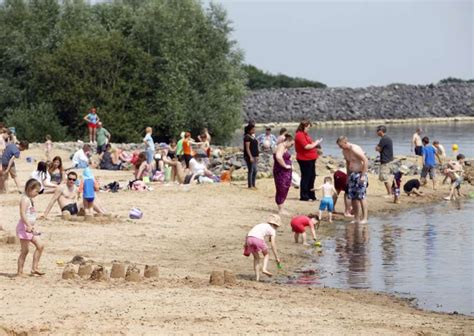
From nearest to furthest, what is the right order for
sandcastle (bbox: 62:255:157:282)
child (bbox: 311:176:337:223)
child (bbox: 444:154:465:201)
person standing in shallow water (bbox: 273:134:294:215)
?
1. sandcastle (bbox: 62:255:157:282)
2. person standing in shallow water (bbox: 273:134:294:215)
3. child (bbox: 311:176:337:223)
4. child (bbox: 444:154:465:201)

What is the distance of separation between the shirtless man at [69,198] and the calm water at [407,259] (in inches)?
167

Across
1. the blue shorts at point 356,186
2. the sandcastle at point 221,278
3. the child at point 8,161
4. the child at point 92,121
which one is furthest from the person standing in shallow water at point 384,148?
the child at point 92,121

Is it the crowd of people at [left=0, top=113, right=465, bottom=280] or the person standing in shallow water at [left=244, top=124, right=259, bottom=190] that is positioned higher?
the person standing in shallow water at [left=244, top=124, right=259, bottom=190]

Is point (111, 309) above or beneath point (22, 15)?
beneath

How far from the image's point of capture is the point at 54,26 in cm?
5422

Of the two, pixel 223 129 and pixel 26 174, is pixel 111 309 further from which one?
→ pixel 223 129

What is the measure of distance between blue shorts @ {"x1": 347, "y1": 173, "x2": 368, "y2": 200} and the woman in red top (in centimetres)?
275

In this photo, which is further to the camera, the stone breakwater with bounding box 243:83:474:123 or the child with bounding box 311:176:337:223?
the stone breakwater with bounding box 243:83:474:123

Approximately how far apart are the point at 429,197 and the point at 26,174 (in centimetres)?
1096

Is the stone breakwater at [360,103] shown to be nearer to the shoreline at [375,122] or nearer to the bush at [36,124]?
the shoreline at [375,122]

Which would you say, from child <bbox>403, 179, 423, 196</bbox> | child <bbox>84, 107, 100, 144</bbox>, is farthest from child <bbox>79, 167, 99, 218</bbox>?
child <bbox>84, 107, 100, 144</bbox>

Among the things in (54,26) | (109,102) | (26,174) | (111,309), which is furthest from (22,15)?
(111,309)

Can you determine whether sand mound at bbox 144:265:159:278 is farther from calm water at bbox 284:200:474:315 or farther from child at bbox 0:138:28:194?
child at bbox 0:138:28:194

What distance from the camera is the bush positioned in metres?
A: 47.9
